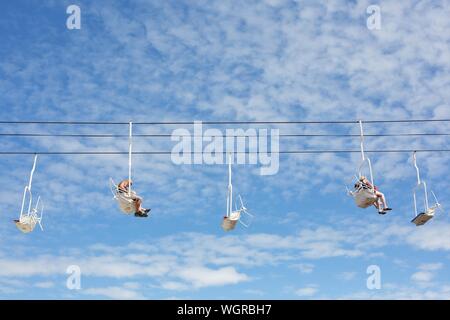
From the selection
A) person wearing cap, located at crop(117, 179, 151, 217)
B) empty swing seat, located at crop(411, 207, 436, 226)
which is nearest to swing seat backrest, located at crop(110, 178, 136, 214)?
person wearing cap, located at crop(117, 179, 151, 217)

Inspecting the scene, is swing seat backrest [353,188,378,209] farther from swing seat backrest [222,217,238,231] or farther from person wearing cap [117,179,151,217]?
person wearing cap [117,179,151,217]

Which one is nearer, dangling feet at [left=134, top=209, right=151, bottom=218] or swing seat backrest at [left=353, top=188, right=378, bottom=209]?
swing seat backrest at [left=353, top=188, right=378, bottom=209]

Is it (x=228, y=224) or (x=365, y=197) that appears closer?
(x=228, y=224)

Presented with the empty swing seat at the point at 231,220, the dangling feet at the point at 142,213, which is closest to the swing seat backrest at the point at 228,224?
the empty swing seat at the point at 231,220

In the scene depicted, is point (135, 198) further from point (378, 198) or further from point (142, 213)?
point (378, 198)

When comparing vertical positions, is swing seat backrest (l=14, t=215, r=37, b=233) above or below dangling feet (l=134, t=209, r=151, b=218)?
below

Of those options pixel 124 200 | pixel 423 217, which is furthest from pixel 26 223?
pixel 423 217

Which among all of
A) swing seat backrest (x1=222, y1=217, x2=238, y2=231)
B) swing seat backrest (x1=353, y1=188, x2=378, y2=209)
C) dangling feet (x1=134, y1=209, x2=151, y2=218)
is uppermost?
swing seat backrest (x1=353, y1=188, x2=378, y2=209)

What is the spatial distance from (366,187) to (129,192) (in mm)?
6695
